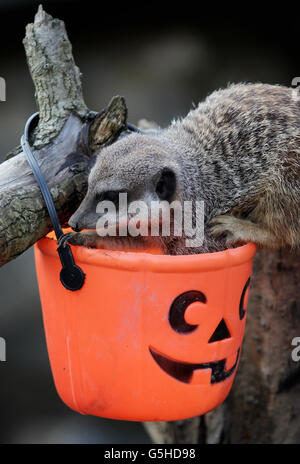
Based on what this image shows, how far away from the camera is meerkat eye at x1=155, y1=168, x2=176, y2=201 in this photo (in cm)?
128

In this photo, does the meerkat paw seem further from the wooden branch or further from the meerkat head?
the wooden branch

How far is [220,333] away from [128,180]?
455 mm

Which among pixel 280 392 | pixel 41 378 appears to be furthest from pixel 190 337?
pixel 41 378

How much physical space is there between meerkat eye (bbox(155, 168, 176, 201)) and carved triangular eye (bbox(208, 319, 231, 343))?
375 millimetres

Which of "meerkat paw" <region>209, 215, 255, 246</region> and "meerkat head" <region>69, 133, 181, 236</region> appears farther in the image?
"meerkat paw" <region>209, 215, 255, 246</region>

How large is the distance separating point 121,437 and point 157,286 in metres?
1.97

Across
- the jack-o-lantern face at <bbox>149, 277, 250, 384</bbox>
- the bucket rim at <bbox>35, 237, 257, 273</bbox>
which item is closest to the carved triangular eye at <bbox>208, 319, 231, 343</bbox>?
the jack-o-lantern face at <bbox>149, 277, 250, 384</bbox>

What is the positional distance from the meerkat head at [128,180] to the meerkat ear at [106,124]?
0.07 meters

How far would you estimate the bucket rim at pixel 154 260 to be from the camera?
3.40 ft

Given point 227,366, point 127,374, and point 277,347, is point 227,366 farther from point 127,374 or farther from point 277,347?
point 277,347

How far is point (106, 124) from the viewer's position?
137cm

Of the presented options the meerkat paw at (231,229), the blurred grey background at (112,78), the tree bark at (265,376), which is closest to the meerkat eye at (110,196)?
the meerkat paw at (231,229)

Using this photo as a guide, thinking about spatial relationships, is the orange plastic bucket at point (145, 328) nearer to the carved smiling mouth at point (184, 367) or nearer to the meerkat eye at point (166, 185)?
the carved smiling mouth at point (184, 367)

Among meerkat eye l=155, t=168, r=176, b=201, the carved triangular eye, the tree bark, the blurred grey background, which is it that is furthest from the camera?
the blurred grey background
